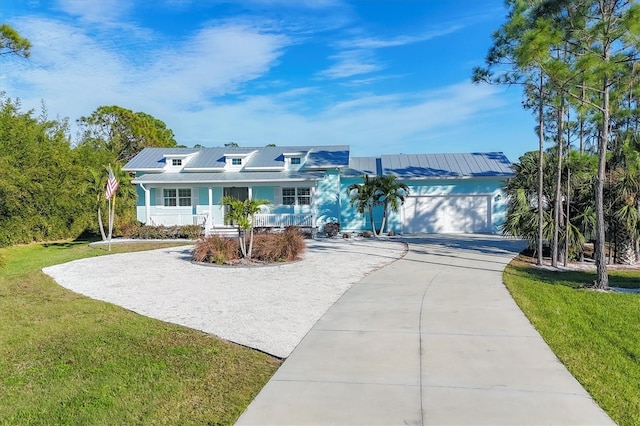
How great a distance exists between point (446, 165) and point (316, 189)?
7.68 metres

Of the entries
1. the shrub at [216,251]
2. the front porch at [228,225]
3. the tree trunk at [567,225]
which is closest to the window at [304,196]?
the front porch at [228,225]

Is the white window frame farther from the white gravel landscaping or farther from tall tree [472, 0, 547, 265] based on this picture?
tall tree [472, 0, 547, 265]

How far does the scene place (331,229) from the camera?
22.5m

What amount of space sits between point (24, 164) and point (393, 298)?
21.4 meters

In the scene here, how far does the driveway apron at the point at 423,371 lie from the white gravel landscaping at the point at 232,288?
672mm

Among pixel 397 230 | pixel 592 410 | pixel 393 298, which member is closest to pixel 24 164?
pixel 397 230

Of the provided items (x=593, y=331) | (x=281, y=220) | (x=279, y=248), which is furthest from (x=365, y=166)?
(x=593, y=331)

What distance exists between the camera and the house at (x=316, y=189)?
77.9 ft

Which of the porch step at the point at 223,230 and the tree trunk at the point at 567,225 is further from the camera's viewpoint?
the porch step at the point at 223,230

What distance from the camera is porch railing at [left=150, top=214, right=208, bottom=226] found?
2325 centimetres

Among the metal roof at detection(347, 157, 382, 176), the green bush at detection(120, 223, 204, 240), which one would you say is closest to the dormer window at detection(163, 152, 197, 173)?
the green bush at detection(120, 223, 204, 240)

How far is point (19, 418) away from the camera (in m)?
3.87

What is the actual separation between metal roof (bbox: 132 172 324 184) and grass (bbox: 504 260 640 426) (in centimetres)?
1382

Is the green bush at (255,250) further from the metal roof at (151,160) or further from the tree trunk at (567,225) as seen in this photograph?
the metal roof at (151,160)
